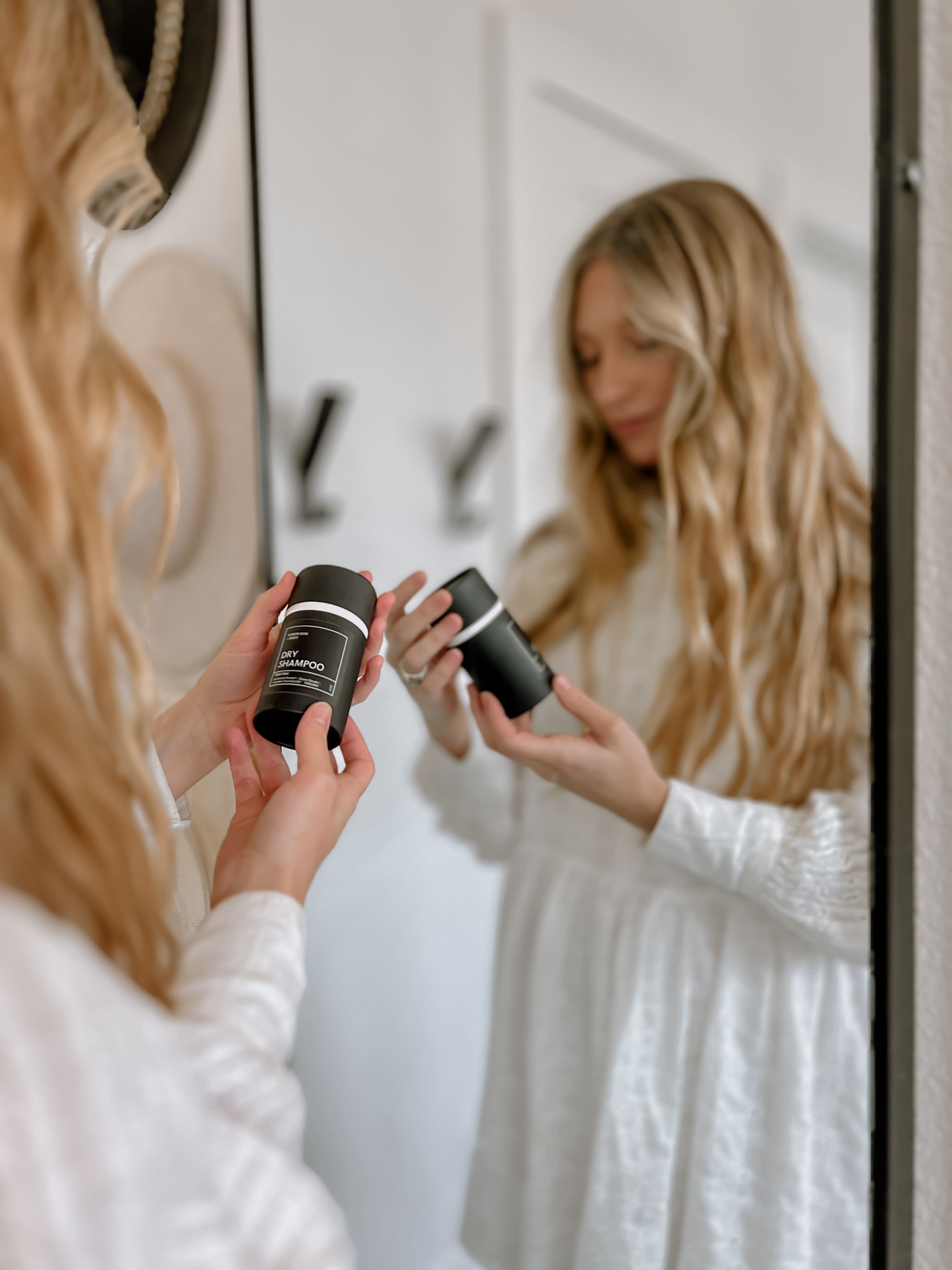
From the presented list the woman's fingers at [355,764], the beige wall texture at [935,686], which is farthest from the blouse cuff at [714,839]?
the woman's fingers at [355,764]

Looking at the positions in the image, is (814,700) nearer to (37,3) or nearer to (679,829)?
(679,829)

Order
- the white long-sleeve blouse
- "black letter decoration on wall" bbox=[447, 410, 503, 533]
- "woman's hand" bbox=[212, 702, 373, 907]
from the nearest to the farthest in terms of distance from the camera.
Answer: the white long-sleeve blouse → "woman's hand" bbox=[212, 702, 373, 907] → "black letter decoration on wall" bbox=[447, 410, 503, 533]

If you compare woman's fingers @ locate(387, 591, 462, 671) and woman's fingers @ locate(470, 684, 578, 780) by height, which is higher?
woman's fingers @ locate(387, 591, 462, 671)

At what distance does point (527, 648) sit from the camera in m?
0.53

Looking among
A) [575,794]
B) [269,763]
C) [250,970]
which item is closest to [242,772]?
[269,763]

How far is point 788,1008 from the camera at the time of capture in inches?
23.7

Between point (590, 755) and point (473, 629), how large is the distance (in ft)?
0.37

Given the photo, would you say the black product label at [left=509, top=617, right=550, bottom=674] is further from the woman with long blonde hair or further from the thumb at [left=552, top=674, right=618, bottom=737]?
the woman with long blonde hair

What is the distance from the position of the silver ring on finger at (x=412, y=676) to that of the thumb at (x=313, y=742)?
4.0 inches

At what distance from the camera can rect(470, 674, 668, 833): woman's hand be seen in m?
0.54

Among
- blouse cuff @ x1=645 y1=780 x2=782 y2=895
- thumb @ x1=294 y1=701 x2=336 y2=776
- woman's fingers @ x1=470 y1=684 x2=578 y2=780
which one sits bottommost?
blouse cuff @ x1=645 y1=780 x2=782 y2=895

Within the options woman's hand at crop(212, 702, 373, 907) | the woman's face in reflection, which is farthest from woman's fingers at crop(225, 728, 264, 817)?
the woman's face in reflection

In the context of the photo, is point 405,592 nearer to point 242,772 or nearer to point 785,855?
point 242,772

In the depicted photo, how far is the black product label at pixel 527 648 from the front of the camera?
0.53 m
